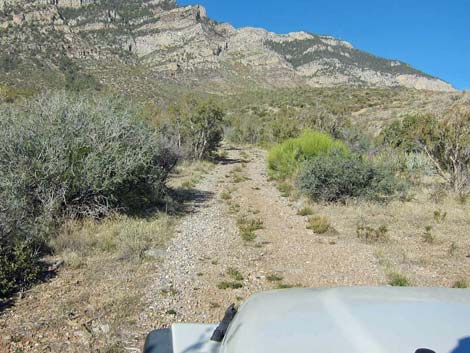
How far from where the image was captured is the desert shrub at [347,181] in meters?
12.3

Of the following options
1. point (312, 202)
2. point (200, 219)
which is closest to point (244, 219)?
point (200, 219)

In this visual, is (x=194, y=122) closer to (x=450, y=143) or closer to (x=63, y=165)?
(x=450, y=143)

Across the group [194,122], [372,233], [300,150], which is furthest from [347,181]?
[194,122]

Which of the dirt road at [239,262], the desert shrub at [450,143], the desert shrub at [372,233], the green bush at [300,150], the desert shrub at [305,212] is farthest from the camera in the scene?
the green bush at [300,150]

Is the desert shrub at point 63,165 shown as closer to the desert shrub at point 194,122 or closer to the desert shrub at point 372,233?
the desert shrub at point 372,233

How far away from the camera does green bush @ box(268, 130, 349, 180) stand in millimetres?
16516

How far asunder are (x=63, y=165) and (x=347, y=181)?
297 inches

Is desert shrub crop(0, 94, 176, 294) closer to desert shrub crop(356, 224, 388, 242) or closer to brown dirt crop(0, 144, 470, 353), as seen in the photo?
brown dirt crop(0, 144, 470, 353)

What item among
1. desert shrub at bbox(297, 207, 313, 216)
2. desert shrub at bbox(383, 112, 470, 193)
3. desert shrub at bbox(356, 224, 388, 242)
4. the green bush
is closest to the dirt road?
desert shrub at bbox(297, 207, 313, 216)

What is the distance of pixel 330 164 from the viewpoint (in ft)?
42.1

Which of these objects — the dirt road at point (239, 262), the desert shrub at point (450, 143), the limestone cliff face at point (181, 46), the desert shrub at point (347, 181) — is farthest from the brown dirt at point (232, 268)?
the limestone cliff face at point (181, 46)

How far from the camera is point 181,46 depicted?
8319cm

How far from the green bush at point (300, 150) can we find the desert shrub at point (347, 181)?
8.89 ft

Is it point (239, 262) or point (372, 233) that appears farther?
point (372, 233)
